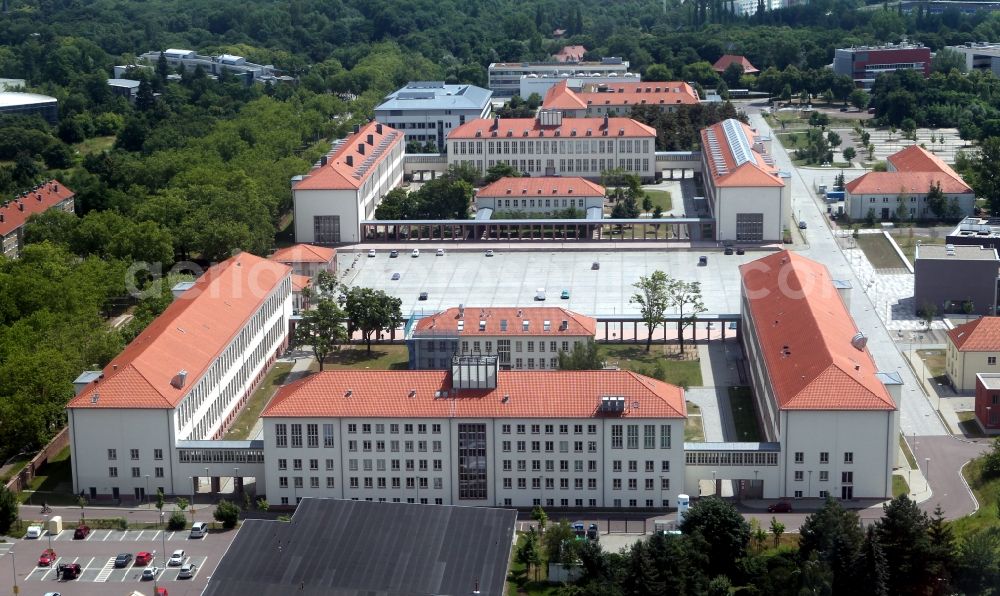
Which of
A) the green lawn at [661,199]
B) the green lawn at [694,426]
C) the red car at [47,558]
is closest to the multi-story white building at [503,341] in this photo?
the green lawn at [694,426]

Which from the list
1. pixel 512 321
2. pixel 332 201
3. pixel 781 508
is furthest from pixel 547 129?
pixel 781 508

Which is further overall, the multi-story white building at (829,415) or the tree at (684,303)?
the tree at (684,303)

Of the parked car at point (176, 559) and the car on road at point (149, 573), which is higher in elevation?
the parked car at point (176, 559)

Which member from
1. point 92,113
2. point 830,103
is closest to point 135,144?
point 92,113

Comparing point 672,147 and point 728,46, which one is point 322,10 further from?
point 672,147

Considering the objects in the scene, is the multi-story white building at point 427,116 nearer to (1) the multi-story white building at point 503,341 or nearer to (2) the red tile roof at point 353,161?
(2) the red tile roof at point 353,161
